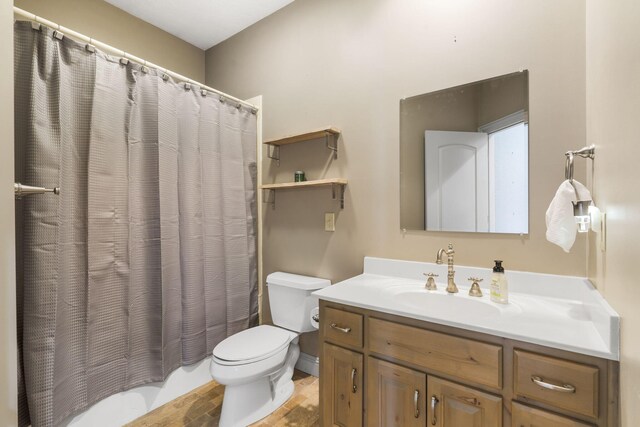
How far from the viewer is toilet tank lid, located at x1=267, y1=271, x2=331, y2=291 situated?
1897 millimetres

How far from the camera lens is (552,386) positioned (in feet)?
2.95

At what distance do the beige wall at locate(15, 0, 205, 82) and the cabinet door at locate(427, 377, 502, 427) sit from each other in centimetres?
284

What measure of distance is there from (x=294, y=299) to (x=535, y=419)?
1.32 metres

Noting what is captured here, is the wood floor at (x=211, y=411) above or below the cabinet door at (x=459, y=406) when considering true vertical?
below

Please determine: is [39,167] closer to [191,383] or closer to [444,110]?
[191,383]

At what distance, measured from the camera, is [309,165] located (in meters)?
2.08

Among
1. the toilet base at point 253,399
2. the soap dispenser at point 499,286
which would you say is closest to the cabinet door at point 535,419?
the soap dispenser at point 499,286

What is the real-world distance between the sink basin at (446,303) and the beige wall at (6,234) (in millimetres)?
1149

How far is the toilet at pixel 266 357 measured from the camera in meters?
1.58

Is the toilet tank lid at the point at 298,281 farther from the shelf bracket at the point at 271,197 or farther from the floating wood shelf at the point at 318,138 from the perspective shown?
the floating wood shelf at the point at 318,138

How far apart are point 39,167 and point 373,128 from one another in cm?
165

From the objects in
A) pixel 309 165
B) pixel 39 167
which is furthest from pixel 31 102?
pixel 309 165

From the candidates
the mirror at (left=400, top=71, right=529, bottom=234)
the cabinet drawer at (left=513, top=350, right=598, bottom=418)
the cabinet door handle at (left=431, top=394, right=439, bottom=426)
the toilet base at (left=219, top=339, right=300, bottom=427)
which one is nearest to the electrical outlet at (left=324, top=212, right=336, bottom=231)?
the mirror at (left=400, top=71, right=529, bottom=234)

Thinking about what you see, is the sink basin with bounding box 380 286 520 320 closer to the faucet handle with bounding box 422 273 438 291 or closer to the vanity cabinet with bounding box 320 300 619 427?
the faucet handle with bounding box 422 273 438 291
